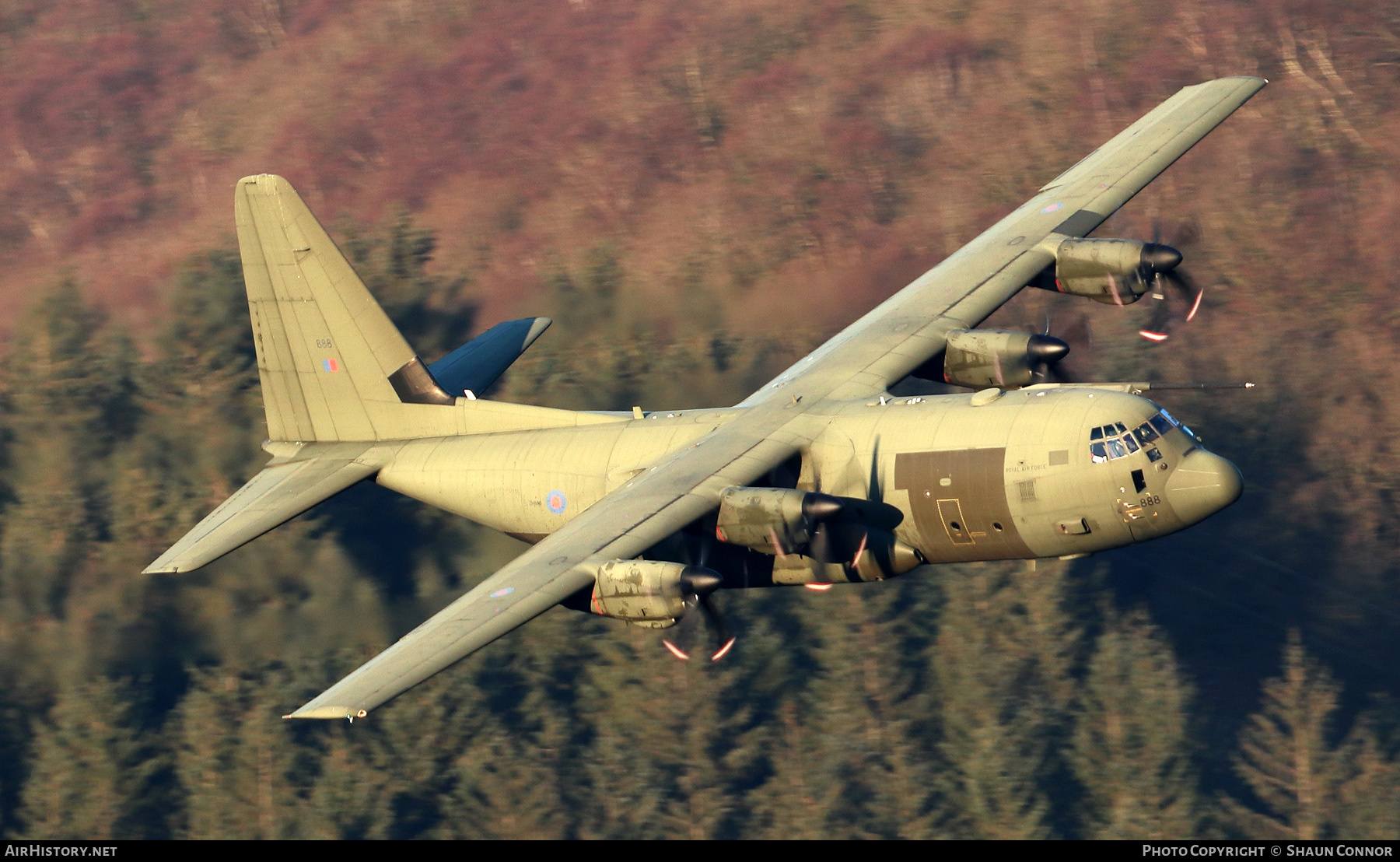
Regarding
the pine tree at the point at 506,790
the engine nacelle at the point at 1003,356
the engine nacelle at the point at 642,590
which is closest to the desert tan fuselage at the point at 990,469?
the engine nacelle at the point at 1003,356

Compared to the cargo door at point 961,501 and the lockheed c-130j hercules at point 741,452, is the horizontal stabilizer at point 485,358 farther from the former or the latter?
the cargo door at point 961,501

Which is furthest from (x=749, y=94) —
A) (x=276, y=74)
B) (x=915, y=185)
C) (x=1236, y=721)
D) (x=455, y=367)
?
(x=455, y=367)

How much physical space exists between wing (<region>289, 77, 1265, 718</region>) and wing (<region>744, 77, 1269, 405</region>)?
4cm

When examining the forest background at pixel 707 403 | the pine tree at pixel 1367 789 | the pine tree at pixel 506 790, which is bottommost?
the pine tree at pixel 1367 789

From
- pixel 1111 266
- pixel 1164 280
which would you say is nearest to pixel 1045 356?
pixel 1111 266

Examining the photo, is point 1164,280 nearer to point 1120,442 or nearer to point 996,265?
point 996,265

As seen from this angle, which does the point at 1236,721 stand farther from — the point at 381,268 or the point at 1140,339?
the point at 381,268

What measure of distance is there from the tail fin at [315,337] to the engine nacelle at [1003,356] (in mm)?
11826

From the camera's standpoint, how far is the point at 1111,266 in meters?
40.0

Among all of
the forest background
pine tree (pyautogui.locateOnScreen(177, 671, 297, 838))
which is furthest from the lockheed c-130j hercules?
pine tree (pyautogui.locateOnScreen(177, 671, 297, 838))

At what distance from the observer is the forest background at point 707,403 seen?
62.7 meters

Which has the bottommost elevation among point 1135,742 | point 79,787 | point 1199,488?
point 1135,742

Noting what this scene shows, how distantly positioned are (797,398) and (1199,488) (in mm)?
8498

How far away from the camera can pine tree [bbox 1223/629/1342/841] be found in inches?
2603
